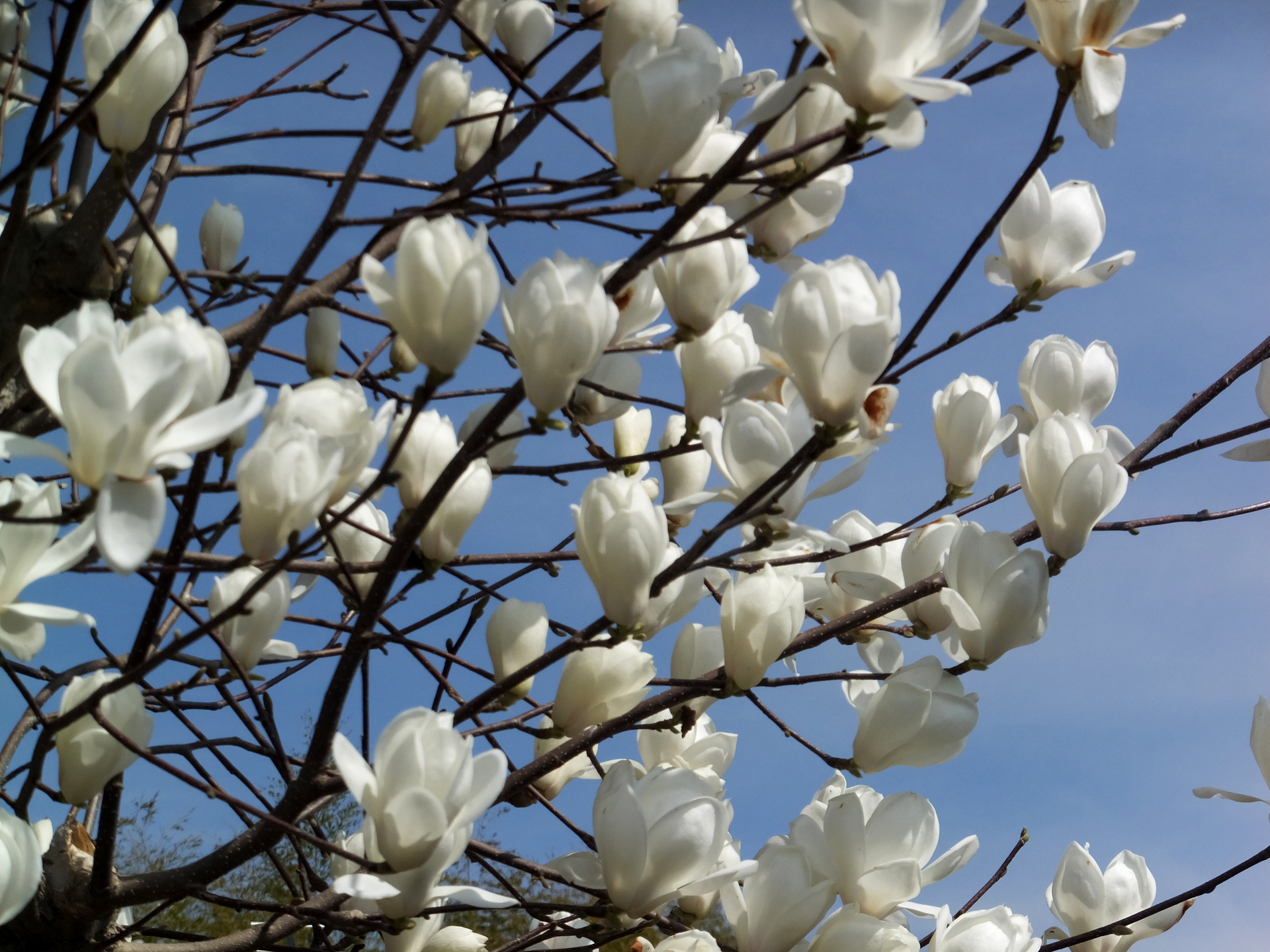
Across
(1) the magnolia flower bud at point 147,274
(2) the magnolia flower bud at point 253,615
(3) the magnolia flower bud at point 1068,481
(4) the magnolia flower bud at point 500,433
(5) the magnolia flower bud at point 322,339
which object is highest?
(1) the magnolia flower bud at point 147,274

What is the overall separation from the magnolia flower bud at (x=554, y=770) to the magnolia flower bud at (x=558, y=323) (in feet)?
1.16

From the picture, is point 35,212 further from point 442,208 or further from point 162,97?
point 442,208

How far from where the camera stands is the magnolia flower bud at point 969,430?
2.84 feet

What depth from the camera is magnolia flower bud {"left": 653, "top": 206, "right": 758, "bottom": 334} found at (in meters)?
0.70

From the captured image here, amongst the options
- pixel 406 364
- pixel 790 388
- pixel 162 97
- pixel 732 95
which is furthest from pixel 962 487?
pixel 162 97

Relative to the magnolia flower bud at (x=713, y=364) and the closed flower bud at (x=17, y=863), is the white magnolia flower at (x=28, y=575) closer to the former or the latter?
the closed flower bud at (x=17, y=863)

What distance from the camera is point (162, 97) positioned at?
0.70m

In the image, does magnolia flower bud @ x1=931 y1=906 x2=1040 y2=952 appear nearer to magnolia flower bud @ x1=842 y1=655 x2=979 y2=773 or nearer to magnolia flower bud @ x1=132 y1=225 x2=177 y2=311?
magnolia flower bud @ x1=842 y1=655 x2=979 y2=773

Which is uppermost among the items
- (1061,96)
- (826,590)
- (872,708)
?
(1061,96)

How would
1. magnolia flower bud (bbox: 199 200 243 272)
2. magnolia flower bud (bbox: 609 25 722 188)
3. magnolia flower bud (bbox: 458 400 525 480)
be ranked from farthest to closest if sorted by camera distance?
magnolia flower bud (bbox: 199 200 243 272)
magnolia flower bud (bbox: 458 400 525 480)
magnolia flower bud (bbox: 609 25 722 188)

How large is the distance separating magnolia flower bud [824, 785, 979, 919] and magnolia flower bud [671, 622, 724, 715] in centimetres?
16

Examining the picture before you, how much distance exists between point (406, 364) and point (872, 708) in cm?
48

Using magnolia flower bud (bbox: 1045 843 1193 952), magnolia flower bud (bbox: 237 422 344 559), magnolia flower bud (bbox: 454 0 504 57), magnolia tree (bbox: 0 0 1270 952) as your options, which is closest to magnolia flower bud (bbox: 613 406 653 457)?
magnolia tree (bbox: 0 0 1270 952)

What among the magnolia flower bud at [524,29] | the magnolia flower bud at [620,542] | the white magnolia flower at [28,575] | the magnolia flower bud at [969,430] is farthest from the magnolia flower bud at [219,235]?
the magnolia flower bud at [969,430]
